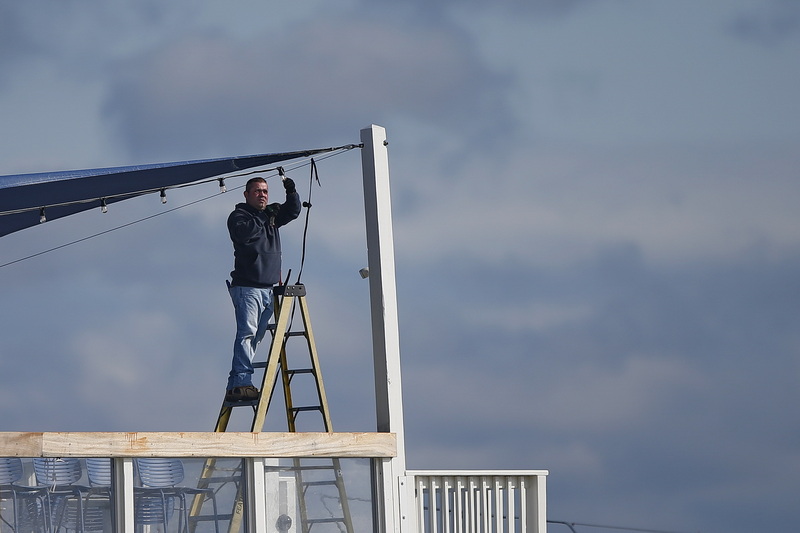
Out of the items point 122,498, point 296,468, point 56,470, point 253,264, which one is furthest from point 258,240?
point 56,470

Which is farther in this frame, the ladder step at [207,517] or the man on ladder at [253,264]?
the man on ladder at [253,264]

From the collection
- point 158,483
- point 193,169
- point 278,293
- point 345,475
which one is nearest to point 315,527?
point 345,475

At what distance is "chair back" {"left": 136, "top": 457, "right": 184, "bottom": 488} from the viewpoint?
28.9ft

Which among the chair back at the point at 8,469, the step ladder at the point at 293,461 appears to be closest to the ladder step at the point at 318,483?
the step ladder at the point at 293,461

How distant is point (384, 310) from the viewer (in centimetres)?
1076

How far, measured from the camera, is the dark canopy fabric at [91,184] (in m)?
10.0

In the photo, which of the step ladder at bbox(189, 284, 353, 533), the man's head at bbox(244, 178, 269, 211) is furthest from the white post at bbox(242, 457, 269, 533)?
the man's head at bbox(244, 178, 269, 211)

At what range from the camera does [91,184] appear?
10.3 meters

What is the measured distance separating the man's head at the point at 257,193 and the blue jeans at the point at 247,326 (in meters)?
0.68

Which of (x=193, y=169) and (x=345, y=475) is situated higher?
(x=193, y=169)

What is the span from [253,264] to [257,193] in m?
0.57

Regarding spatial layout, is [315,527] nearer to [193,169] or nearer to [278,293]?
[278,293]

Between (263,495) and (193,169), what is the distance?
265 centimetres

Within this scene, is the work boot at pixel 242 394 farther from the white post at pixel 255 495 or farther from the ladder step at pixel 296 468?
the white post at pixel 255 495
